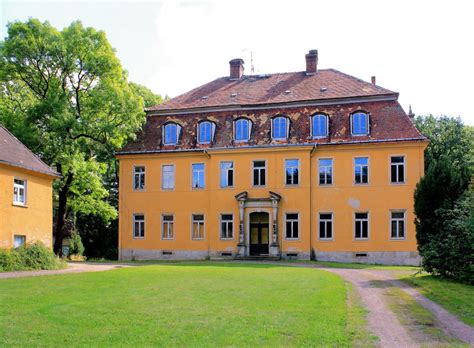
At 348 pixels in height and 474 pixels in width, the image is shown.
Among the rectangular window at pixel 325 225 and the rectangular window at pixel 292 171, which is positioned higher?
the rectangular window at pixel 292 171

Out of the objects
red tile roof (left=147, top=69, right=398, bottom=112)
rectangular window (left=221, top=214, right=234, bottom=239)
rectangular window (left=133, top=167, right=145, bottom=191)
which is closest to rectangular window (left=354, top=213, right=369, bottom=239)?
red tile roof (left=147, top=69, right=398, bottom=112)

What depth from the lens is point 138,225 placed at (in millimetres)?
38000

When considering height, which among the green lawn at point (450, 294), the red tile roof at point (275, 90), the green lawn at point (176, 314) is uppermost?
the red tile roof at point (275, 90)

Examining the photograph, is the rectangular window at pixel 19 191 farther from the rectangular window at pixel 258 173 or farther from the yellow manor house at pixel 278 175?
the rectangular window at pixel 258 173

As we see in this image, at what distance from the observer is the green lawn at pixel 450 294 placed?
42.2 ft

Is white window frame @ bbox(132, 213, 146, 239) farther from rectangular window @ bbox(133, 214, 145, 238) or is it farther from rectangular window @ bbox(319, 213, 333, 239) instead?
rectangular window @ bbox(319, 213, 333, 239)

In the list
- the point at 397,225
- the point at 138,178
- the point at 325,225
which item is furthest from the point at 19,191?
the point at 397,225

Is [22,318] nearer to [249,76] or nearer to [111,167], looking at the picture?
[249,76]

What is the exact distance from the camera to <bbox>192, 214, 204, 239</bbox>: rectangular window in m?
36.8

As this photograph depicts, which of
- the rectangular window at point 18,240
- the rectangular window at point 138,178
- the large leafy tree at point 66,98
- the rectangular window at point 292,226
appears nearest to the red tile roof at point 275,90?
the rectangular window at point 138,178

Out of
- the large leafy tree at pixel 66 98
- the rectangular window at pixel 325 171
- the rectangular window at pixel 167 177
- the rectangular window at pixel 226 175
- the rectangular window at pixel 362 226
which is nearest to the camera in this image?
the large leafy tree at pixel 66 98

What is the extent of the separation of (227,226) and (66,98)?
1215cm

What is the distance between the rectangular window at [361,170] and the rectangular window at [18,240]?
61.4ft

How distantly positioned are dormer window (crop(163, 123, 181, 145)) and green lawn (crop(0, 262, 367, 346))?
839 inches
